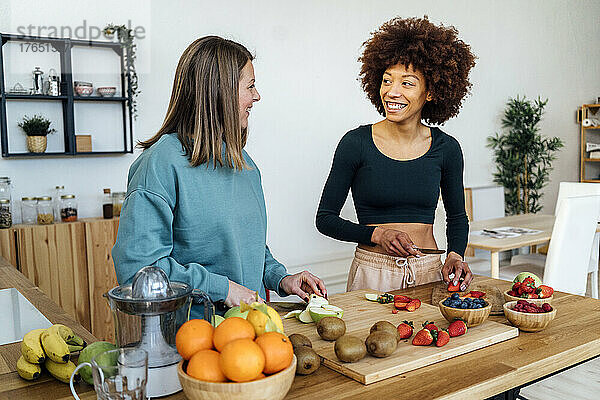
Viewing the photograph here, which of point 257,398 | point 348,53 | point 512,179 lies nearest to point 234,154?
point 257,398

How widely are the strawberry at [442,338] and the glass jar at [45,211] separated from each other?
2740 millimetres

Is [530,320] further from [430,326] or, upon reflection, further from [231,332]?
[231,332]

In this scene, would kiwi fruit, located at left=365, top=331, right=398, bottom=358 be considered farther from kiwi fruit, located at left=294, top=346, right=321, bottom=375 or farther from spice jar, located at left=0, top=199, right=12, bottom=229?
spice jar, located at left=0, top=199, right=12, bottom=229

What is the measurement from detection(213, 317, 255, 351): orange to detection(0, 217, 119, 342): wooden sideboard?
8.57 feet

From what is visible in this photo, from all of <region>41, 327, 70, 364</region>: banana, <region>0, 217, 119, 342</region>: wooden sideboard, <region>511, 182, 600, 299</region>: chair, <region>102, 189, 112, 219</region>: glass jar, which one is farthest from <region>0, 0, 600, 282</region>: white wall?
<region>41, 327, 70, 364</region>: banana

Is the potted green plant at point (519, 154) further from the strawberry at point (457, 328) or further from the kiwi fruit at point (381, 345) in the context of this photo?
the kiwi fruit at point (381, 345)

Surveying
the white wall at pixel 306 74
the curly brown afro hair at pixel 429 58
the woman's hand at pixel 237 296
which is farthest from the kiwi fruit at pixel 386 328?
the white wall at pixel 306 74

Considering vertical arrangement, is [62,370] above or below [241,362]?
below

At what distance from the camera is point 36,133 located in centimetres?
353

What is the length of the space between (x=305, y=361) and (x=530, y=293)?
2.68 ft

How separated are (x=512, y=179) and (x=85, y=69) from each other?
4523 mm

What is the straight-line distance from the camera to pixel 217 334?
1041 mm

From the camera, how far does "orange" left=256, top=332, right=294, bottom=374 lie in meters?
1.00

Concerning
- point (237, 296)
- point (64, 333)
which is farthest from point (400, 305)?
point (64, 333)
